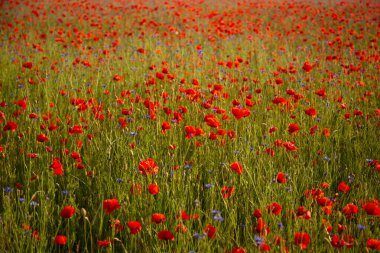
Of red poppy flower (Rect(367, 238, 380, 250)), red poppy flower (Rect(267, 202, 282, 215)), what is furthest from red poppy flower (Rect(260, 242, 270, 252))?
red poppy flower (Rect(367, 238, 380, 250))

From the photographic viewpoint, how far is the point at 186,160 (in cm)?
270

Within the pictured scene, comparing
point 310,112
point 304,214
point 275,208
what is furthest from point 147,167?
point 310,112

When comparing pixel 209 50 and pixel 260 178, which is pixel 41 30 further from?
pixel 260 178

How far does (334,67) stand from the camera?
566cm

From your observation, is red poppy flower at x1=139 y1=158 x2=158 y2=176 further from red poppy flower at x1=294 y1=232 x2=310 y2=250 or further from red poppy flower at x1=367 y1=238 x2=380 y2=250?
red poppy flower at x1=367 y1=238 x2=380 y2=250

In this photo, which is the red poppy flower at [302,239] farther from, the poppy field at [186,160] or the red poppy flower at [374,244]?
the red poppy flower at [374,244]

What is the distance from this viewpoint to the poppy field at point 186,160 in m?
1.76

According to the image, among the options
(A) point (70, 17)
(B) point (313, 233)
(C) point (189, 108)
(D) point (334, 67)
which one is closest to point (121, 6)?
(A) point (70, 17)

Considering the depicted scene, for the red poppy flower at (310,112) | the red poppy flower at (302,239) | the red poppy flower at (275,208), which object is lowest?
the red poppy flower at (302,239)

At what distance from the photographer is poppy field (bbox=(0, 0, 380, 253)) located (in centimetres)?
176

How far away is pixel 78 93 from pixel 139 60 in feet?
6.33

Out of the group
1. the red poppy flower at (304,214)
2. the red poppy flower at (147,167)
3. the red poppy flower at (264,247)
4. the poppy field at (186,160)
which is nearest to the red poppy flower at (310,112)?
the poppy field at (186,160)

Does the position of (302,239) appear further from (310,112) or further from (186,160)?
(310,112)

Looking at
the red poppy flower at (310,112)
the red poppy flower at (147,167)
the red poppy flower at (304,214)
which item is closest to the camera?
the red poppy flower at (304,214)
